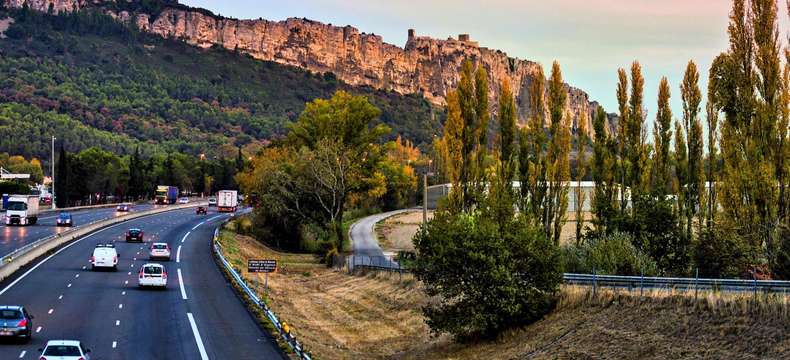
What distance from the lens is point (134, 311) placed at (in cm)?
4847

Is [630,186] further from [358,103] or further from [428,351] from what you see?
[358,103]

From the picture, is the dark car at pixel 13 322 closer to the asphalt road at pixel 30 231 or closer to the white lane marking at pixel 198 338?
the white lane marking at pixel 198 338

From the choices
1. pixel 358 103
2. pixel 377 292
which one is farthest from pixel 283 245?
pixel 377 292

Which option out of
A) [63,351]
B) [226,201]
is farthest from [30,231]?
[63,351]

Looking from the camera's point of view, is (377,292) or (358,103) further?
(358,103)

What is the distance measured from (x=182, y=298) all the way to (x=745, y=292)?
30.9 metres

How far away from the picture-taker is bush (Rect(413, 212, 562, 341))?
4131cm

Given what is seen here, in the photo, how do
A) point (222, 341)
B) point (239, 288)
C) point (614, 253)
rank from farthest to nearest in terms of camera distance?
point (239, 288)
point (614, 253)
point (222, 341)

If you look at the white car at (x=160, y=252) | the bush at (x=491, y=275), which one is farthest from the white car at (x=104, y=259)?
the bush at (x=491, y=275)

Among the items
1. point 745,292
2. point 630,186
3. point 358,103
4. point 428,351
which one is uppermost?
point 358,103

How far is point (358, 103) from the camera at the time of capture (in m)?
108

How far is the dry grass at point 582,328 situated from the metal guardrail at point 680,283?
915 mm

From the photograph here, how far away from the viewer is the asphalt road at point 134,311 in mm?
38438

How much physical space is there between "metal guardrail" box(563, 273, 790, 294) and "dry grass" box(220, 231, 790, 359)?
92 centimetres
